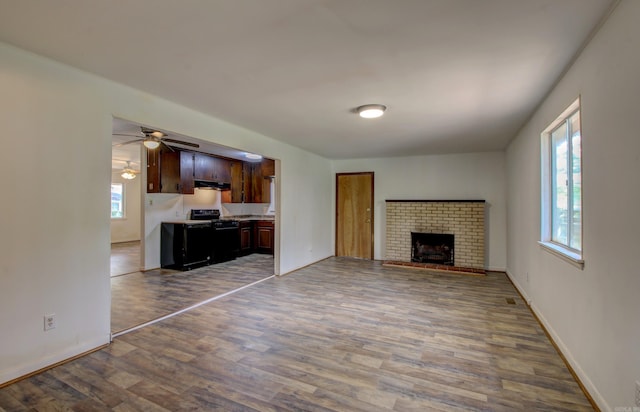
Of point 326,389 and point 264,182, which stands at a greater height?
point 264,182

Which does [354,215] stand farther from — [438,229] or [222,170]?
[222,170]

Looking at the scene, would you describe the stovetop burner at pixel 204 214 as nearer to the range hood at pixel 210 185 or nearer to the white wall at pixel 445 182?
the range hood at pixel 210 185

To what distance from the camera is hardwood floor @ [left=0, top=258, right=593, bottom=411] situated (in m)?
1.89

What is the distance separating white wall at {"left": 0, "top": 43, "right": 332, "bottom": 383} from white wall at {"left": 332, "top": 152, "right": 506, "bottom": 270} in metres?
4.80

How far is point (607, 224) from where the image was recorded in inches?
Result: 68.7

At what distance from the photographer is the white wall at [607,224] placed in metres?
1.49

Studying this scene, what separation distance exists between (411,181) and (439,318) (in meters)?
3.67

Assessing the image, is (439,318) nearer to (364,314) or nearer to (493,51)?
(364,314)

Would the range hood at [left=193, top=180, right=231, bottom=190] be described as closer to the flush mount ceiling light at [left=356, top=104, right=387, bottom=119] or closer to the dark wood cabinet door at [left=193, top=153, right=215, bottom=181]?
the dark wood cabinet door at [left=193, top=153, right=215, bottom=181]

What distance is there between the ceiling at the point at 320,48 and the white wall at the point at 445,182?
8.96 ft

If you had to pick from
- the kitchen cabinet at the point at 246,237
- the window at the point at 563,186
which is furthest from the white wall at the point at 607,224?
the kitchen cabinet at the point at 246,237

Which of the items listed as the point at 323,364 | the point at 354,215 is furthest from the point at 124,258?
the point at 323,364

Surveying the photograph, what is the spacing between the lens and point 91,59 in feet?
7.26

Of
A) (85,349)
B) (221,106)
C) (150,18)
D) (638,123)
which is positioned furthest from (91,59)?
(638,123)
